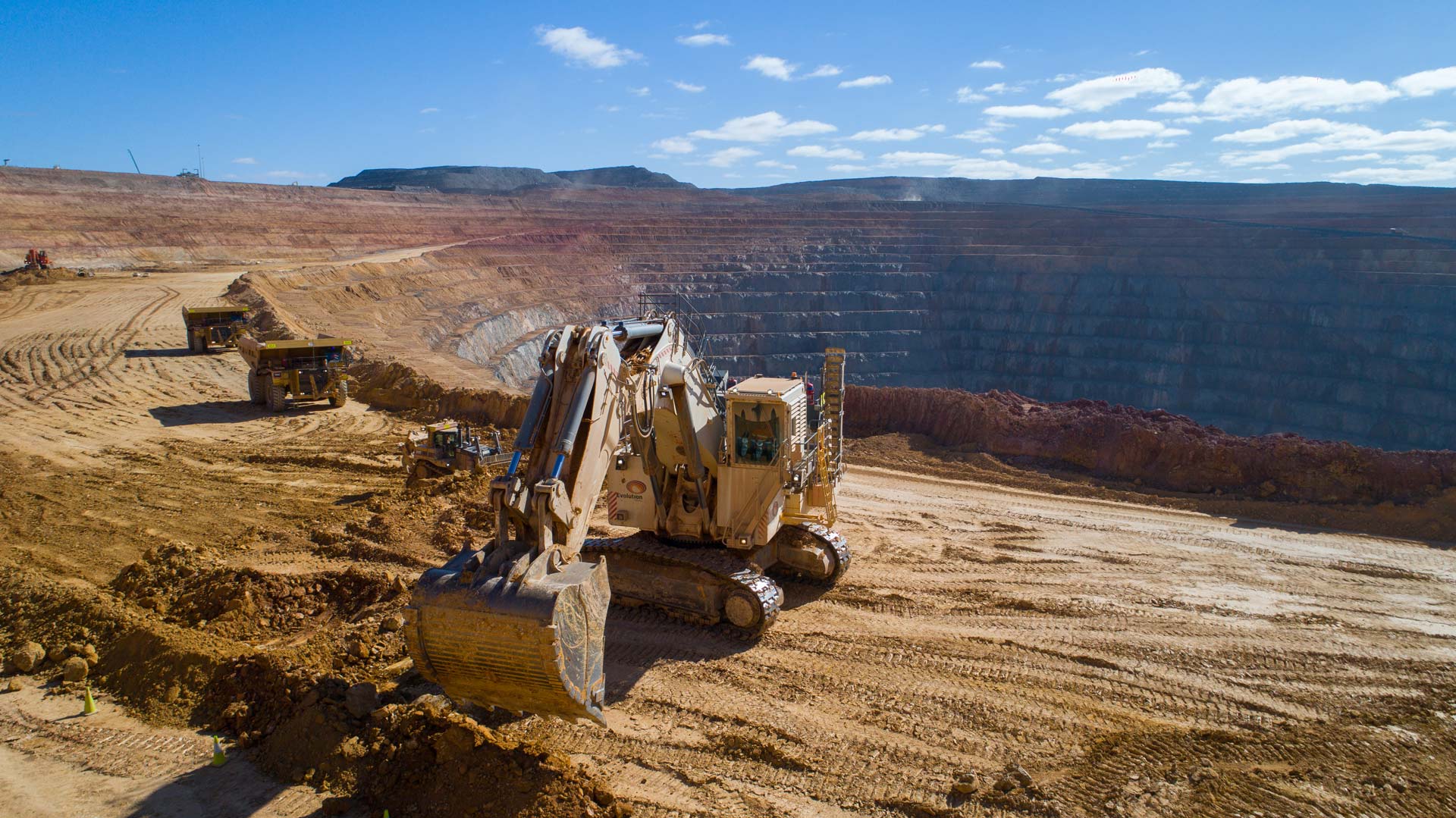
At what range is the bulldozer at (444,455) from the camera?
14.5 meters

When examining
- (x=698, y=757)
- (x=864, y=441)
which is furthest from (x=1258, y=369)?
(x=698, y=757)

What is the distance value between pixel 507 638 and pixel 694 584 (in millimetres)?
4586

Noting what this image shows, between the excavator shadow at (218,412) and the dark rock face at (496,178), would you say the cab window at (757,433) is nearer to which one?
the excavator shadow at (218,412)

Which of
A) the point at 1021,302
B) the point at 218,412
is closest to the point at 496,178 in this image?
the point at 1021,302

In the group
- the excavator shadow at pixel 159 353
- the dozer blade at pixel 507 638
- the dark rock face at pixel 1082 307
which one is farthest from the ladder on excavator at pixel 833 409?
the dark rock face at pixel 1082 307

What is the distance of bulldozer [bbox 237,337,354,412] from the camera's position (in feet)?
61.9

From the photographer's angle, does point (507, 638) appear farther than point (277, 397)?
No

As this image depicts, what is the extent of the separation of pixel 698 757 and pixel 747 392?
4.08m

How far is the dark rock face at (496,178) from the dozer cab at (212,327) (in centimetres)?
8180

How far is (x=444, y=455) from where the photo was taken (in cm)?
1455

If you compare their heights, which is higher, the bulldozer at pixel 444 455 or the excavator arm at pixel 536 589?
the excavator arm at pixel 536 589

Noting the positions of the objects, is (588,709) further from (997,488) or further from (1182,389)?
(1182,389)

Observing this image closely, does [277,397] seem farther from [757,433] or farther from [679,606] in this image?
[757,433]

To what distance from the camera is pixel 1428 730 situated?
7801 millimetres
